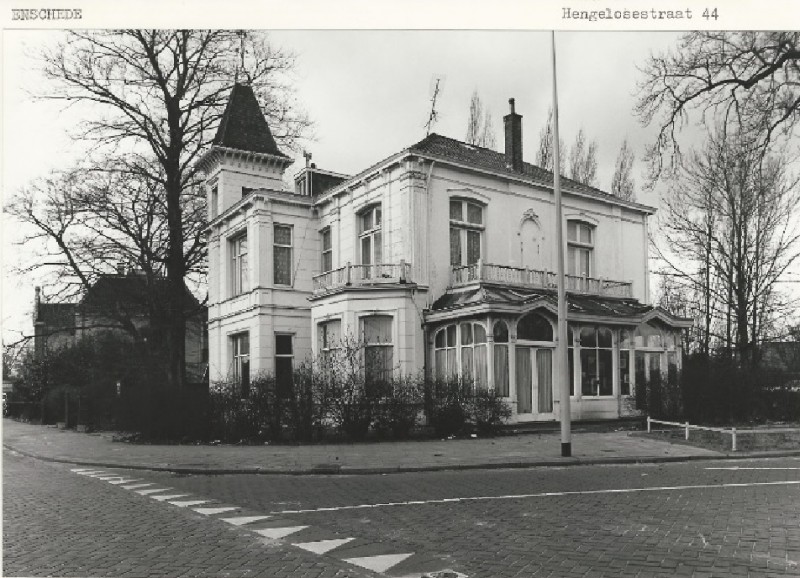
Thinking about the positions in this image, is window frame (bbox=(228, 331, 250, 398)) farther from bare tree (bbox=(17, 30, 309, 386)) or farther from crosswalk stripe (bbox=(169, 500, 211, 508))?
crosswalk stripe (bbox=(169, 500, 211, 508))

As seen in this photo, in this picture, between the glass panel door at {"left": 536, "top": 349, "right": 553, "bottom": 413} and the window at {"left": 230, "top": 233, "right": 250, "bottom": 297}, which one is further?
the window at {"left": 230, "top": 233, "right": 250, "bottom": 297}

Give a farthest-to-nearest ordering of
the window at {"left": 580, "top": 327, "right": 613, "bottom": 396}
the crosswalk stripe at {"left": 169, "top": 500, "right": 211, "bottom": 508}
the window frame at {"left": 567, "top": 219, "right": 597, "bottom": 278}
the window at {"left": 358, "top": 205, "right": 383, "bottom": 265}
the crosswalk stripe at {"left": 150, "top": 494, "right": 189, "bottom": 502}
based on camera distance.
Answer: the window frame at {"left": 567, "top": 219, "right": 597, "bottom": 278}, the window at {"left": 358, "top": 205, "right": 383, "bottom": 265}, the window at {"left": 580, "top": 327, "right": 613, "bottom": 396}, the crosswalk stripe at {"left": 150, "top": 494, "right": 189, "bottom": 502}, the crosswalk stripe at {"left": 169, "top": 500, "right": 211, "bottom": 508}

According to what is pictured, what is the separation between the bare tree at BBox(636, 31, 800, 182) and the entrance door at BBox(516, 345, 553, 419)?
35.6ft

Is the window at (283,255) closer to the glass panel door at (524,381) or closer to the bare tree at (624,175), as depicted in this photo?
the glass panel door at (524,381)

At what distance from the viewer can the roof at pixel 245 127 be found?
88.8 ft

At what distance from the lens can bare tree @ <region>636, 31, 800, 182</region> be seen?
335 inches

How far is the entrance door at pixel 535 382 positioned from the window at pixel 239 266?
1099 cm

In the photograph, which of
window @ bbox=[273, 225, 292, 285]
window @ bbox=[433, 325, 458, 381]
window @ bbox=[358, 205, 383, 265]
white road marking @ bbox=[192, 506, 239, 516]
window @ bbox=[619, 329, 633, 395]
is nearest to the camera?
white road marking @ bbox=[192, 506, 239, 516]

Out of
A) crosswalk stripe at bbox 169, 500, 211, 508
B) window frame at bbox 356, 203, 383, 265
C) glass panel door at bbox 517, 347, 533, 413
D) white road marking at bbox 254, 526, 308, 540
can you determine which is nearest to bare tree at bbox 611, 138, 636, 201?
glass panel door at bbox 517, 347, 533, 413

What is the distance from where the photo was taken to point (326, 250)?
87.5ft

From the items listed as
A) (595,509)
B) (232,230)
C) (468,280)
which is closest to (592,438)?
(468,280)

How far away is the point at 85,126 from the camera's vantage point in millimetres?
23469

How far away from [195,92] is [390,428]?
1424cm

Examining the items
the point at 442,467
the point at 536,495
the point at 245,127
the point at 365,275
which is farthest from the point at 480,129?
the point at 536,495
